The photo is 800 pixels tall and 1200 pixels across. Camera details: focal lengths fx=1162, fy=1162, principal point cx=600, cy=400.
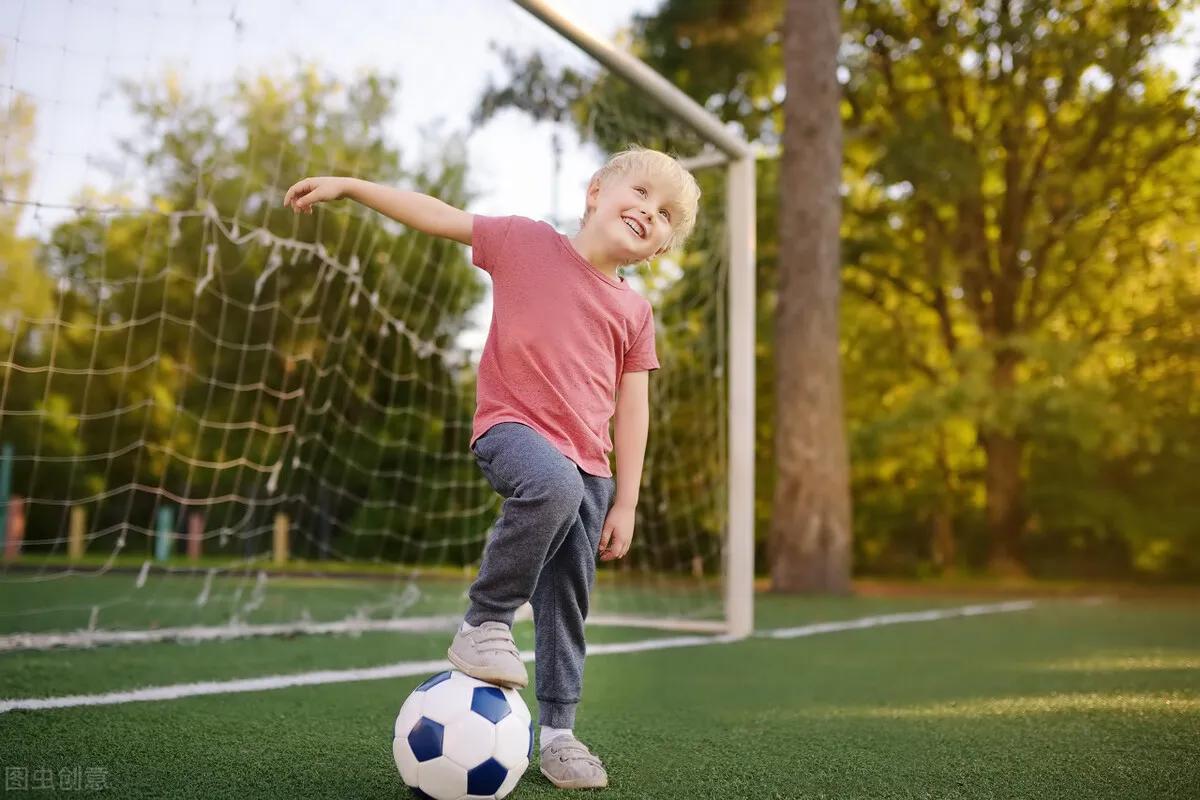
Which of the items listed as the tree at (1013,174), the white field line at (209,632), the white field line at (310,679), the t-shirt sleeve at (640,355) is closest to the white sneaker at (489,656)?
the t-shirt sleeve at (640,355)

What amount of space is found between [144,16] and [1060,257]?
14.3 m

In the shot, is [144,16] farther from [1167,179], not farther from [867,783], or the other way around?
[1167,179]

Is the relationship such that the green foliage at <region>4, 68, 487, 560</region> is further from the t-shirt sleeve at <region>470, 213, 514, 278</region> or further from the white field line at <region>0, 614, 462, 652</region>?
the t-shirt sleeve at <region>470, 213, 514, 278</region>

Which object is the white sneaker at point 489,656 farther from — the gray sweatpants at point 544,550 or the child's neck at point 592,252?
the child's neck at point 592,252

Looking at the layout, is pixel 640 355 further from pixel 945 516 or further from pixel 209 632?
pixel 945 516

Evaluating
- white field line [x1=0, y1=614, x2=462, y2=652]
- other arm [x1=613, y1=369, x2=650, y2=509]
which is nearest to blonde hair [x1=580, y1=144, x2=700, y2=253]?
other arm [x1=613, y1=369, x2=650, y2=509]

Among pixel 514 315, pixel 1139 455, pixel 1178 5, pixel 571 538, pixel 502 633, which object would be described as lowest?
pixel 502 633

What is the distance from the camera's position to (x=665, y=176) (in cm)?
251

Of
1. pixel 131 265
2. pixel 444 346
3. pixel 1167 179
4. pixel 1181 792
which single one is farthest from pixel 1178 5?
pixel 1181 792

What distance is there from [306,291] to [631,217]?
690 centimetres

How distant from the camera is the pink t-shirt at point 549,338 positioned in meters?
2.38

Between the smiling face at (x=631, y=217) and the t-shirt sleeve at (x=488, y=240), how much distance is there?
7.9 inches

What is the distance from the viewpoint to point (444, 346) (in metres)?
9.94

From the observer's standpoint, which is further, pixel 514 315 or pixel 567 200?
pixel 567 200
